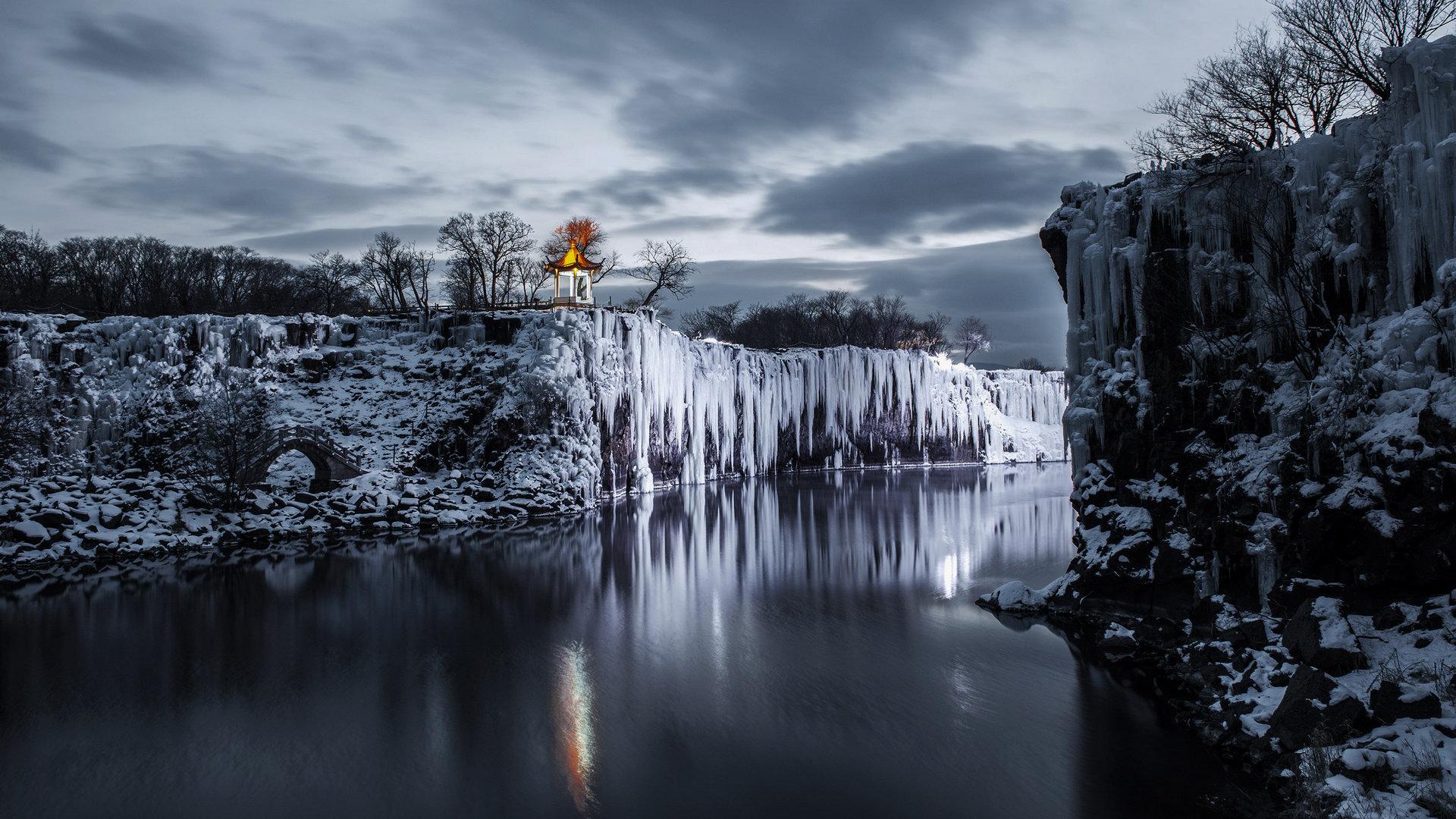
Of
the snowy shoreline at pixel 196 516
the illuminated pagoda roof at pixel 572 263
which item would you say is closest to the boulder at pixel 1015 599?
the snowy shoreline at pixel 196 516

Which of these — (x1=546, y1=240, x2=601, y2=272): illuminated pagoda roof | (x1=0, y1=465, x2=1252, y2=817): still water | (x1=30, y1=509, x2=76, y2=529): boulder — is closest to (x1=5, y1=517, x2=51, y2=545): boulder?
(x1=30, y1=509, x2=76, y2=529): boulder

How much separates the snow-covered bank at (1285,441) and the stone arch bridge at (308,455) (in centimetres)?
1871

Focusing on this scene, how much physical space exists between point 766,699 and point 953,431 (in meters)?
40.9

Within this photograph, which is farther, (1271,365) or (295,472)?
(295,472)

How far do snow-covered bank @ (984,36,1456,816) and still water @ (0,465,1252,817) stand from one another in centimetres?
109

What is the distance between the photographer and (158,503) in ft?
65.8

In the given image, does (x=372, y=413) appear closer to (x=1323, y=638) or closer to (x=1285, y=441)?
(x=1285, y=441)

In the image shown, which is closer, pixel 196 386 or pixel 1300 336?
pixel 1300 336

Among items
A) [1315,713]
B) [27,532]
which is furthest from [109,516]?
[1315,713]

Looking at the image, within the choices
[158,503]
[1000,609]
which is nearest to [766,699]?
[1000,609]

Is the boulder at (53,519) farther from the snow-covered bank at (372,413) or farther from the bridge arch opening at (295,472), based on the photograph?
the bridge arch opening at (295,472)

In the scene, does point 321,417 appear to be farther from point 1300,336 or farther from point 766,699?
point 1300,336

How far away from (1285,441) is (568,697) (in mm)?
8707

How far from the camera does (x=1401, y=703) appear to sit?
6238 mm
